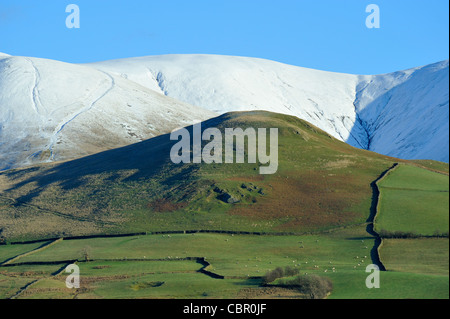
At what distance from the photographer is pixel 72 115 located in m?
170

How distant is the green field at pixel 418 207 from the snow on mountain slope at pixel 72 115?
3659 inches

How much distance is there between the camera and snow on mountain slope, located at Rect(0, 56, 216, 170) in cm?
15025

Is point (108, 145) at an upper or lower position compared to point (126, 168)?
upper

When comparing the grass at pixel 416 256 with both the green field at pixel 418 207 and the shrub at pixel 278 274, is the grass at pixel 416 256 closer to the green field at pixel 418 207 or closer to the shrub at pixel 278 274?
the green field at pixel 418 207

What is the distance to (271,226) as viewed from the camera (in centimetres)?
7012

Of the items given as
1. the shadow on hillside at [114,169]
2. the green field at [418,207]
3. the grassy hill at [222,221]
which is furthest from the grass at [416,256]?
the shadow on hillside at [114,169]

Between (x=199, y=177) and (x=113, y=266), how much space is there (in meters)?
30.4

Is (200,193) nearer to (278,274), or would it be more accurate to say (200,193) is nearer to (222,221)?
(222,221)

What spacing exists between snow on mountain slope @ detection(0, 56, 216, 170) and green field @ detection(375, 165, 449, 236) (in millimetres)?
92939

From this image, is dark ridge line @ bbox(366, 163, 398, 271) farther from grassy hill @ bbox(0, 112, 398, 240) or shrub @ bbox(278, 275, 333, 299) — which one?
shrub @ bbox(278, 275, 333, 299)

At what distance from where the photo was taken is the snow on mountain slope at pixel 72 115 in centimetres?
15025
